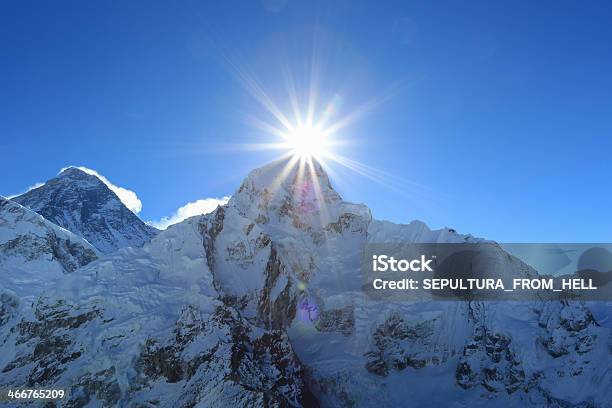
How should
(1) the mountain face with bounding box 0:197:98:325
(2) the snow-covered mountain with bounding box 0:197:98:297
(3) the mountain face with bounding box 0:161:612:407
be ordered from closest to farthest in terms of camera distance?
1. (3) the mountain face with bounding box 0:161:612:407
2. (1) the mountain face with bounding box 0:197:98:325
3. (2) the snow-covered mountain with bounding box 0:197:98:297

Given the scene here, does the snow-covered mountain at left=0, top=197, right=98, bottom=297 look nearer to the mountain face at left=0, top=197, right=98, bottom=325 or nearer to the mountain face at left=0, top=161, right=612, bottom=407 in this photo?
the mountain face at left=0, top=197, right=98, bottom=325

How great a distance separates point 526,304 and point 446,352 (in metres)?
30.2

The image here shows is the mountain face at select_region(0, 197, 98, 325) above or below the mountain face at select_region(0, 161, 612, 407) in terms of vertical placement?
above

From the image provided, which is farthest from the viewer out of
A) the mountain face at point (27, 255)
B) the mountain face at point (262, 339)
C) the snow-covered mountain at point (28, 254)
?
the snow-covered mountain at point (28, 254)

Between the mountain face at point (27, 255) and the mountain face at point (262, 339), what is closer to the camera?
the mountain face at point (262, 339)

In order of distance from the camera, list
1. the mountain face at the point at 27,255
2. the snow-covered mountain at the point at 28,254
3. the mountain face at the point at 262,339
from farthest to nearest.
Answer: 1. the snow-covered mountain at the point at 28,254
2. the mountain face at the point at 27,255
3. the mountain face at the point at 262,339

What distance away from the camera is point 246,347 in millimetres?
136250

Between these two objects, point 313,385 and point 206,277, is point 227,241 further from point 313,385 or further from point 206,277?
point 313,385

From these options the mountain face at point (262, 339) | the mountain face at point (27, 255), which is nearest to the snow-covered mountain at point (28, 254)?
the mountain face at point (27, 255)

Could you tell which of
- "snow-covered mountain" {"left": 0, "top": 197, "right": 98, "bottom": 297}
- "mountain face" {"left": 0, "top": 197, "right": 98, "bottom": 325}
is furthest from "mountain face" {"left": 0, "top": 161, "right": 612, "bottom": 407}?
"snow-covered mountain" {"left": 0, "top": 197, "right": 98, "bottom": 297}

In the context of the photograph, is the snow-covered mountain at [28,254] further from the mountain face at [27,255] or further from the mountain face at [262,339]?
the mountain face at [262,339]

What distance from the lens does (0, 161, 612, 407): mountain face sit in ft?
419

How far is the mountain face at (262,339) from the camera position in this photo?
128 metres

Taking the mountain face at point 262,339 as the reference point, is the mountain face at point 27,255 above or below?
above
